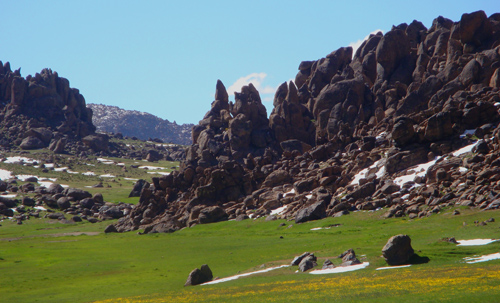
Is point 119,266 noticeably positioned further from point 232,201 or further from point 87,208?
point 87,208

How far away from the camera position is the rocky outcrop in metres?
88.4

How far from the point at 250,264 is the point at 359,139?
2993 inches

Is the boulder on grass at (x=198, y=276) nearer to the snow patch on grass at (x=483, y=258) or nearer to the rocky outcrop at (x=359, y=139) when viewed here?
the snow patch on grass at (x=483, y=258)

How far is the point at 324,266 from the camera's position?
160 feet

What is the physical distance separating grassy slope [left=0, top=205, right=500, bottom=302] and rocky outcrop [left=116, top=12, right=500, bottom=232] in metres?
8.83

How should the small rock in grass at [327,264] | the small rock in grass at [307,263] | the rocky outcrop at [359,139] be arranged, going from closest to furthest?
the small rock in grass at [327,264], the small rock in grass at [307,263], the rocky outcrop at [359,139]

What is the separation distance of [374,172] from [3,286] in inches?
2987

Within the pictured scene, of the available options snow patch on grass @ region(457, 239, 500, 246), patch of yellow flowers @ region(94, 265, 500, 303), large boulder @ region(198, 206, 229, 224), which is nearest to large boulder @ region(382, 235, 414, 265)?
Result: patch of yellow flowers @ region(94, 265, 500, 303)

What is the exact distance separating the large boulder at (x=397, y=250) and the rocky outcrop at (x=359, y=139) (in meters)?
29.9

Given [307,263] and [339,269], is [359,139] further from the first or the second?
[339,269]

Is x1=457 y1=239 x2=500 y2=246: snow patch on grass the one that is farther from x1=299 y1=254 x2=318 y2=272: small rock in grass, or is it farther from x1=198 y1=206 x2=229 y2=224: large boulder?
x1=198 y1=206 x2=229 y2=224: large boulder

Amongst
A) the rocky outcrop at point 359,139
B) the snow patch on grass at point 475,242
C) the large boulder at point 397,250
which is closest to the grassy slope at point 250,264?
the snow patch on grass at point 475,242

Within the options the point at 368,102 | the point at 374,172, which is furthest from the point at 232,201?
the point at 368,102

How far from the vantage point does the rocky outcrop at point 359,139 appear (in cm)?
8838
